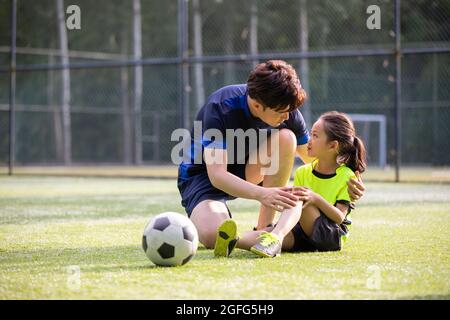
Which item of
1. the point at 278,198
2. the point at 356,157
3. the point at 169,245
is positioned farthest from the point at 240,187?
the point at 356,157

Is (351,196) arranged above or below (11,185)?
above

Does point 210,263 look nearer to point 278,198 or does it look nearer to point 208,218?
point 278,198

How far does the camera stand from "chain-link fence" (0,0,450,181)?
19484 mm

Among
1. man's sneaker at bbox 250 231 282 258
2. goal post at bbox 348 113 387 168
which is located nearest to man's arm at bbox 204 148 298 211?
man's sneaker at bbox 250 231 282 258

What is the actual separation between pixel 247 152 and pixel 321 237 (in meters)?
0.77

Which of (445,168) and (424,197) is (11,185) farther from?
(445,168)

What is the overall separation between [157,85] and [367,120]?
6.30 metres

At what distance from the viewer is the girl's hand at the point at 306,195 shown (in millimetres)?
4051

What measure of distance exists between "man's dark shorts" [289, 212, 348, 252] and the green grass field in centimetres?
11

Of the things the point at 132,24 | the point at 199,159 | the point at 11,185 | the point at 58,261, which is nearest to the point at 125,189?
the point at 11,185

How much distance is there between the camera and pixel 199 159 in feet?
15.4

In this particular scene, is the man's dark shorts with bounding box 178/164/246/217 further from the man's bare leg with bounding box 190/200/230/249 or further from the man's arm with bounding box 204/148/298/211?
the man's arm with bounding box 204/148/298/211

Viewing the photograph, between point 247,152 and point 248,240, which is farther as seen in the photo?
point 247,152

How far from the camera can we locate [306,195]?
409 cm
